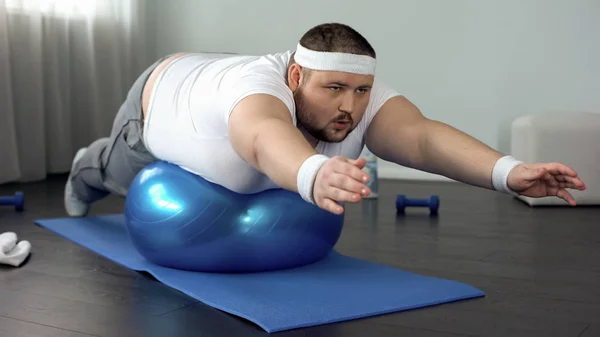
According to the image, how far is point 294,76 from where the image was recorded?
1.92 meters

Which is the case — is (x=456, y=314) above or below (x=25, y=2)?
below

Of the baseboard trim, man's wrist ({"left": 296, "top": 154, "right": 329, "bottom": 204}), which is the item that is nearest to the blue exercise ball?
man's wrist ({"left": 296, "top": 154, "right": 329, "bottom": 204})

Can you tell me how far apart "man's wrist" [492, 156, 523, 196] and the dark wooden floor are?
0.29 m

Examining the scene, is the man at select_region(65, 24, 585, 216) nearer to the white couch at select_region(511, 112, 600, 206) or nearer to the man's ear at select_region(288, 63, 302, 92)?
the man's ear at select_region(288, 63, 302, 92)

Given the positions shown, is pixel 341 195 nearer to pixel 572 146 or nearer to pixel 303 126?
pixel 303 126

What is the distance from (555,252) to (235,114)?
123 centimetres

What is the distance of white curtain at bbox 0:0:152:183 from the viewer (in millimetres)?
4000

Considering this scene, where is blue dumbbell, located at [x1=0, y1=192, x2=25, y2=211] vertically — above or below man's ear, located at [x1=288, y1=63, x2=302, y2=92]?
below

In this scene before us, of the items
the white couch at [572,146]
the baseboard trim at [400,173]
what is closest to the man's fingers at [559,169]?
the white couch at [572,146]

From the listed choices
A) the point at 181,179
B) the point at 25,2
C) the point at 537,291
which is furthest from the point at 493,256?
the point at 25,2

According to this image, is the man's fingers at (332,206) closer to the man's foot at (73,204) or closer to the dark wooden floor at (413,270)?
→ the dark wooden floor at (413,270)

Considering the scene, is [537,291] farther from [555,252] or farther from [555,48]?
[555,48]

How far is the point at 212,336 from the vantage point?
1.55m

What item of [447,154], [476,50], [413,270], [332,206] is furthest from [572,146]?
[332,206]
